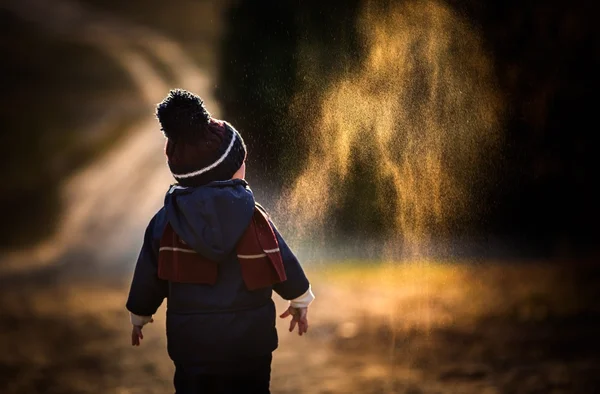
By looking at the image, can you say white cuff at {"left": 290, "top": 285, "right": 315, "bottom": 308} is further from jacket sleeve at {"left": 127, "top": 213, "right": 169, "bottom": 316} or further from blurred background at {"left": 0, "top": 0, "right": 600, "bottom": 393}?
blurred background at {"left": 0, "top": 0, "right": 600, "bottom": 393}

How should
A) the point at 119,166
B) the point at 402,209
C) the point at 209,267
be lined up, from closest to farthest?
the point at 209,267
the point at 402,209
the point at 119,166

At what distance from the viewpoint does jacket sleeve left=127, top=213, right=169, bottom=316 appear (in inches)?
119

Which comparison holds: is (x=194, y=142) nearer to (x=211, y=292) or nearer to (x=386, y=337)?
(x=211, y=292)

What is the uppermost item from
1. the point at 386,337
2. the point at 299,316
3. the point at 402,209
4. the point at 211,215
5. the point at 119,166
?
the point at 119,166

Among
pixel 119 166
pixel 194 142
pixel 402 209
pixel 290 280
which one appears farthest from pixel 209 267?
pixel 119 166

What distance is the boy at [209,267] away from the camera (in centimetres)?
292

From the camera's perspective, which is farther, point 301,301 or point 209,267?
point 301,301

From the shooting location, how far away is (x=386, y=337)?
17.3 ft

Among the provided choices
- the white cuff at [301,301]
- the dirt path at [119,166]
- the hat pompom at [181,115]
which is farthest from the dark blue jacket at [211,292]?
the dirt path at [119,166]

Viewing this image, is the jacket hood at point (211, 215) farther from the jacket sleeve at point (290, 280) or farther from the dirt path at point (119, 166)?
the dirt path at point (119, 166)

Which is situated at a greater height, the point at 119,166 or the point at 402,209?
the point at 119,166

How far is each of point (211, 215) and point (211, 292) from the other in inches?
10.5

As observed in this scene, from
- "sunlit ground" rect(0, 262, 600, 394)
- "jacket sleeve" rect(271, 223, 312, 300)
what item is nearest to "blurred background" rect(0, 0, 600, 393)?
"sunlit ground" rect(0, 262, 600, 394)

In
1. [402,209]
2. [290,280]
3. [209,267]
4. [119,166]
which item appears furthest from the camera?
[119,166]
